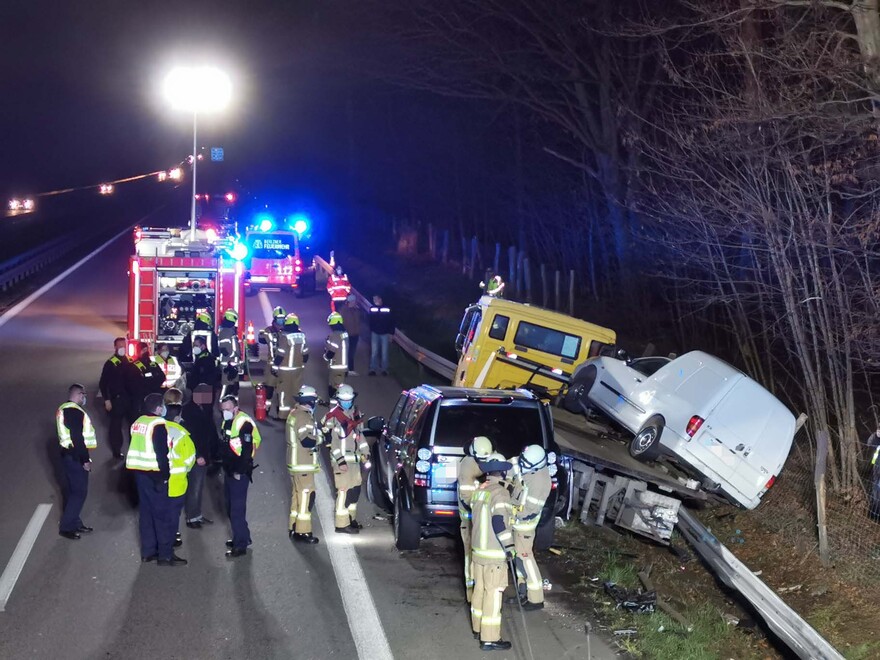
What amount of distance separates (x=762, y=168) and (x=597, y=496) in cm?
423

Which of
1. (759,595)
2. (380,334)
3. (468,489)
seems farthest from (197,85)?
(759,595)

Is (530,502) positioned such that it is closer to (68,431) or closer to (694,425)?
(694,425)

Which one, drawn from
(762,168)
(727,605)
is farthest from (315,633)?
(762,168)

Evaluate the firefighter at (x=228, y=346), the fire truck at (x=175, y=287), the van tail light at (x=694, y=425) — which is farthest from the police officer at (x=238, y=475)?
the fire truck at (x=175, y=287)

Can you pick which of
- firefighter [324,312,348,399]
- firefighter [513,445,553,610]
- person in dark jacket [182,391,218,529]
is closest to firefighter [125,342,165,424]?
person in dark jacket [182,391,218,529]

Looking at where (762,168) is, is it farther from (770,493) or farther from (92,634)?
(92,634)

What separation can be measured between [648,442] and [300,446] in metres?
3.90

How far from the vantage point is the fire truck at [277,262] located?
106ft

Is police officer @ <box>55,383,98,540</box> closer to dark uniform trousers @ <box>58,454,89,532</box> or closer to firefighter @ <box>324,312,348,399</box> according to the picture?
dark uniform trousers @ <box>58,454,89,532</box>

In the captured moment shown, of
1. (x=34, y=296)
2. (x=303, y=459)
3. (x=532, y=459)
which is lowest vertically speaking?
(x=34, y=296)

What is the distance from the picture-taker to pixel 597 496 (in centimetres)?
1102

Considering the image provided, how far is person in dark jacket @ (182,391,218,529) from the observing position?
10.3 meters

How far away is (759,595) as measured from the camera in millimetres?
8195

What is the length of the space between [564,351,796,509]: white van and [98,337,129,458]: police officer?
6.45 m
